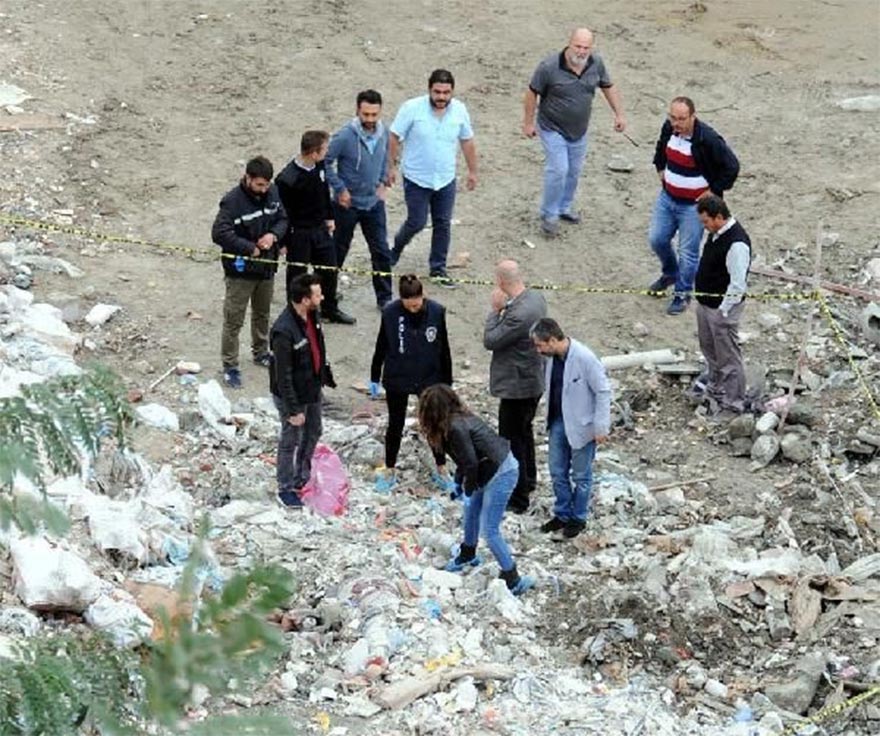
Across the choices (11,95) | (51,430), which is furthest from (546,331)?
(11,95)

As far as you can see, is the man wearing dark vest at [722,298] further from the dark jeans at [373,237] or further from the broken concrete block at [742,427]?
the dark jeans at [373,237]

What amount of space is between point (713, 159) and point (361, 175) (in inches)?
97.4

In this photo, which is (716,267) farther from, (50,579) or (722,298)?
(50,579)

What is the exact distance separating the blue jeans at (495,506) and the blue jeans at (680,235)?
3.64m

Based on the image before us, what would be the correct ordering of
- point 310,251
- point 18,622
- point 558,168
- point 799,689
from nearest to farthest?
point 18,622 < point 799,689 < point 310,251 < point 558,168

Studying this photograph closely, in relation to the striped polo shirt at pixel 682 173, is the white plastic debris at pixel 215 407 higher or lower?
lower

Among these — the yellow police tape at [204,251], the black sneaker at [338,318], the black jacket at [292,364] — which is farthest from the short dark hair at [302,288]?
the black sneaker at [338,318]

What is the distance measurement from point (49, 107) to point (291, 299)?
628cm

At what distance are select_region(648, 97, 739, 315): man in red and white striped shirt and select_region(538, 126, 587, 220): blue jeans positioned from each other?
114cm

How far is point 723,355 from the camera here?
10102 millimetres

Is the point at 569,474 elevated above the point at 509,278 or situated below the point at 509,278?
below

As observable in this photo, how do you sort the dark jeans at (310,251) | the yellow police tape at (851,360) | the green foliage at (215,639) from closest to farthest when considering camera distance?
the green foliage at (215,639) < the yellow police tape at (851,360) < the dark jeans at (310,251)

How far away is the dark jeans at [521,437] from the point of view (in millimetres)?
9047

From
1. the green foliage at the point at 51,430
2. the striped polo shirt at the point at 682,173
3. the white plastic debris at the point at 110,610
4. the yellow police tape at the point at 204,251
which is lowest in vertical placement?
the white plastic debris at the point at 110,610
